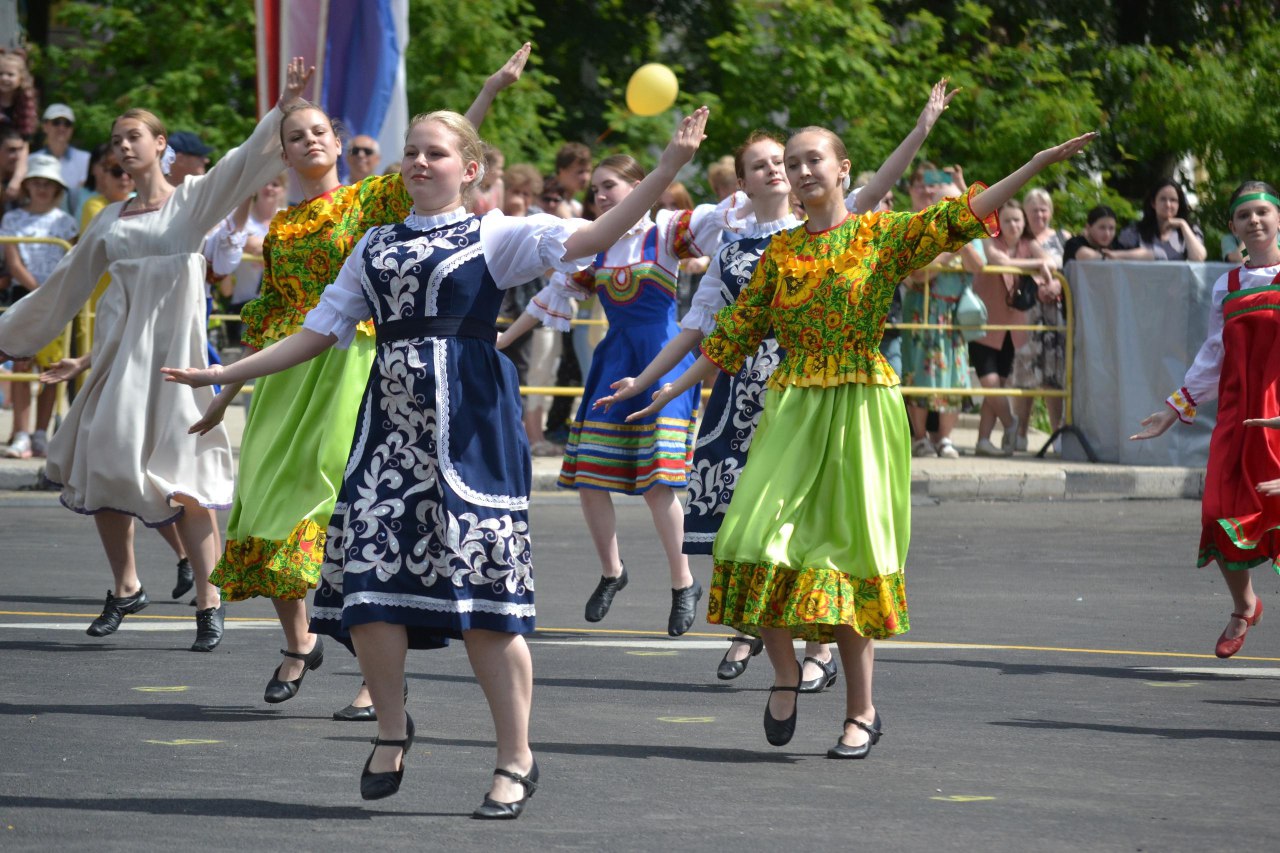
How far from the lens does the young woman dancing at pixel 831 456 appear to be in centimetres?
646

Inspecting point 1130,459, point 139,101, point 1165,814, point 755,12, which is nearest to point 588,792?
point 1165,814

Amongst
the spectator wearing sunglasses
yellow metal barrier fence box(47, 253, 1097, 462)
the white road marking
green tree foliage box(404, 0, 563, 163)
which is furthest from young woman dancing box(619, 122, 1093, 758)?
green tree foliage box(404, 0, 563, 163)

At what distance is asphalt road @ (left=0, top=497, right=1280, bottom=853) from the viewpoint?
5.48m

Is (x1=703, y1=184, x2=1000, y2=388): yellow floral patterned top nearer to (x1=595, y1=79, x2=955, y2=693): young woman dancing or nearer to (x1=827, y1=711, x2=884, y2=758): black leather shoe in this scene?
(x1=827, y1=711, x2=884, y2=758): black leather shoe

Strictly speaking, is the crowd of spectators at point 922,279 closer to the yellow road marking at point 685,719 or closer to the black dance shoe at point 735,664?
the black dance shoe at point 735,664

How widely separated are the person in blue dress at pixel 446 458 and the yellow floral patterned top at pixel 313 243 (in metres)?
1.37

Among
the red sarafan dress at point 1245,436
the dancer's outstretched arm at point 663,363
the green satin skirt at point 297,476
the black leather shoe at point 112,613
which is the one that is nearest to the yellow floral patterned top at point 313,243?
the green satin skirt at point 297,476

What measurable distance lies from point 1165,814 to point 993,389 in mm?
10747

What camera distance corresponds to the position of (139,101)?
21.0 metres

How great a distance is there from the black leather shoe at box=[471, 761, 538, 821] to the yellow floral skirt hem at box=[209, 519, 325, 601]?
163cm

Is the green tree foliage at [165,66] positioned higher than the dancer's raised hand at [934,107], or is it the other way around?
the green tree foliage at [165,66]

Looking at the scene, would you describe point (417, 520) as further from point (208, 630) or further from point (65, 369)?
point (65, 369)

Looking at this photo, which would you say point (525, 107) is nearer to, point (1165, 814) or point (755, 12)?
point (755, 12)

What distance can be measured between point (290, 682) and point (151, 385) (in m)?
1.86
